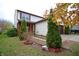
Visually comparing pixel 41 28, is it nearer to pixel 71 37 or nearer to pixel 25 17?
pixel 25 17

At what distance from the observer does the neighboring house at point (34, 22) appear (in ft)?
13.2

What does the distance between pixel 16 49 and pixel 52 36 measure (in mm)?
608

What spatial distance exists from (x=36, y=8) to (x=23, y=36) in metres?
0.49

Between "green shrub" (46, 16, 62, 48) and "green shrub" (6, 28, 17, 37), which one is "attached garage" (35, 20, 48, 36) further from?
"green shrub" (6, 28, 17, 37)

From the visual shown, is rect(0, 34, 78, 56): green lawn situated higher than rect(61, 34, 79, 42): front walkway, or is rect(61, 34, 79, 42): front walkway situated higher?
rect(61, 34, 79, 42): front walkway

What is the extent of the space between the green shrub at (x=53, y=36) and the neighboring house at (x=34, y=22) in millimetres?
65

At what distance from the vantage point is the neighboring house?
4016 mm

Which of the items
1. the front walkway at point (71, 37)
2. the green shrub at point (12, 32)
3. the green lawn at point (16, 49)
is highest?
the green shrub at point (12, 32)

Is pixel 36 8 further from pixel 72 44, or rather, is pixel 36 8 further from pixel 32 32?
pixel 72 44

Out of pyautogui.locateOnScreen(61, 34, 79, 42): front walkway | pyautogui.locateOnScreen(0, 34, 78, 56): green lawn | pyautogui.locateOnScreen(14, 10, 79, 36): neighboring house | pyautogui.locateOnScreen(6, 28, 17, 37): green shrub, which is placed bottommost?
pyautogui.locateOnScreen(0, 34, 78, 56): green lawn

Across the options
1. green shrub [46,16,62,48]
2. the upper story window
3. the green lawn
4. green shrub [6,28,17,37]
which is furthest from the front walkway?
green shrub [6,28,17,37]

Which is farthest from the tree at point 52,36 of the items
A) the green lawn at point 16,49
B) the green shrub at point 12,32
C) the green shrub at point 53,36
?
the green shrub at point 12,32

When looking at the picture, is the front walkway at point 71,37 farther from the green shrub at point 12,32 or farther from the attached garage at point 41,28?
the green shrub at point 12,32

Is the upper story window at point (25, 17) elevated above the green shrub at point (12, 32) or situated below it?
above
